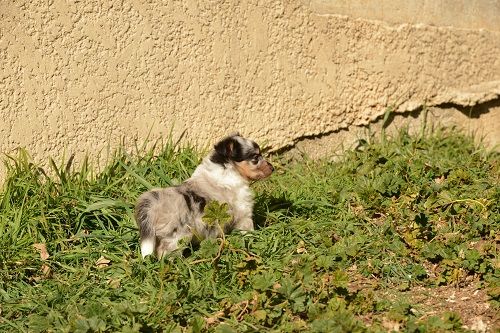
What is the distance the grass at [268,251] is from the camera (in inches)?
202

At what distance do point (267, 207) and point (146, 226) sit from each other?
4.40 ft

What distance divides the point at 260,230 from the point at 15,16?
2.35 m

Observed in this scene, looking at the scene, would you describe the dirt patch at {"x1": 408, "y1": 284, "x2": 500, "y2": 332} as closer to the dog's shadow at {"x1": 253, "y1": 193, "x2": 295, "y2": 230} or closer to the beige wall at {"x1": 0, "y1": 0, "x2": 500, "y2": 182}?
the dog's shadow at {"x1": 253, "y1": 193, "x2": 295, "y2": 230}

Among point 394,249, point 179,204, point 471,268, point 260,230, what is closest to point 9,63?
point 179,204

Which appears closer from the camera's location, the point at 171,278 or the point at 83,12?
the point at 171,278

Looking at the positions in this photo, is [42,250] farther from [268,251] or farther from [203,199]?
[268,251]

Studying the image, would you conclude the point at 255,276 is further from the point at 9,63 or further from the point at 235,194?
the point at 9,63

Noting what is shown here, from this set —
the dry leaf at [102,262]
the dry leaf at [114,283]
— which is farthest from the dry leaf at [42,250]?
the dry leaf at [114,283]

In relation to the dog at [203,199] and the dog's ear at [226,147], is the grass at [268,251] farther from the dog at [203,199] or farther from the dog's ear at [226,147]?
the dog's ear at [226,147]

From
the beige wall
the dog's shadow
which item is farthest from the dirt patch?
the beige wall

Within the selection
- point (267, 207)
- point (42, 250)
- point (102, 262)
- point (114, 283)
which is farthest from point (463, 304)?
point (42, 250)

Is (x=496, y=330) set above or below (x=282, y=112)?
below

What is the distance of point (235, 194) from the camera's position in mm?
6207

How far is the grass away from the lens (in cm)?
514
